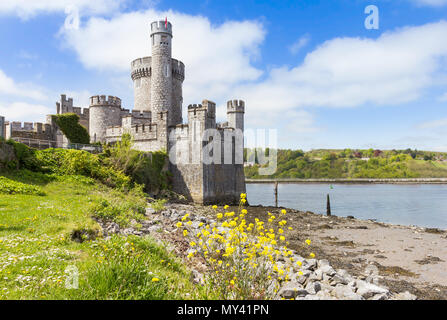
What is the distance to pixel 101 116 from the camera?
33.3 meters

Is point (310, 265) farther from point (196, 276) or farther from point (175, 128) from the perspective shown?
point (175, 128)

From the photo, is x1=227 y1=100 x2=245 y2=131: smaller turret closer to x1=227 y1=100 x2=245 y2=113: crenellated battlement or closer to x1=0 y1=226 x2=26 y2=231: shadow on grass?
x1=227 y1=100 x2=245 y2=113: crenellated battlement

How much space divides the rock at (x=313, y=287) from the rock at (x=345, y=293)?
15.8 inches

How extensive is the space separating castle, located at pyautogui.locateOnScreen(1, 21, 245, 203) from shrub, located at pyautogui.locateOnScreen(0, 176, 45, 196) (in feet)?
42.3

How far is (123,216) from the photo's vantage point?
11.5 m

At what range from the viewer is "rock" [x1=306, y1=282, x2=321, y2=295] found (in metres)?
7.12

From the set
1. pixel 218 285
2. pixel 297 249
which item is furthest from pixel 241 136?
pixel 218 285

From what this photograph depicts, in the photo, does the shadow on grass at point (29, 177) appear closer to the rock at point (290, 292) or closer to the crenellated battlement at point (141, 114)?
the rock at point (290, 292)

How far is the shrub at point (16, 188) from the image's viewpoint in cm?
1259

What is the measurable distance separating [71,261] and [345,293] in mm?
6256

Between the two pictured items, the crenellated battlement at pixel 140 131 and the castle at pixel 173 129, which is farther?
the crenellated battlement at pixel 140 131

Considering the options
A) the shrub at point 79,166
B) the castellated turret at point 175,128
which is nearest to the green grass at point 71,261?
the shrub at point 79,166

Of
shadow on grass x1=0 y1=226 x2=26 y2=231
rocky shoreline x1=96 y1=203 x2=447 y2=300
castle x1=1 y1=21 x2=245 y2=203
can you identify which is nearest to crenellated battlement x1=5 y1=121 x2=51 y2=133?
castle x1=1 y1=21 x2=245 y2=203

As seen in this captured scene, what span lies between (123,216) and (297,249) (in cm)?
862
